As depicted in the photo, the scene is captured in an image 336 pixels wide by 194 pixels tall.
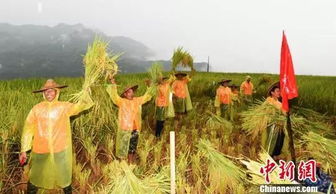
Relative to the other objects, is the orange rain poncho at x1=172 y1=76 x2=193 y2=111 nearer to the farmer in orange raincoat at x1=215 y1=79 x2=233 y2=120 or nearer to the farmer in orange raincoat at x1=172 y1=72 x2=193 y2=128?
the farmer in orange raincoat at x1=172 y1=72 x2=193 y2=128

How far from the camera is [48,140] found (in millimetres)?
4922

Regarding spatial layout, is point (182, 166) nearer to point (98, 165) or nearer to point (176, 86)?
point (98, 165)

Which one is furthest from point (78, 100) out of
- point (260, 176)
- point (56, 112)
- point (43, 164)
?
point (260, 176)

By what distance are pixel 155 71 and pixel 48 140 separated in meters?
3.67

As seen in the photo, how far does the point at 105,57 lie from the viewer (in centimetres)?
585

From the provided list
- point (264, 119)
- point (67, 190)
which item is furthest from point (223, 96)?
point (67, 190)

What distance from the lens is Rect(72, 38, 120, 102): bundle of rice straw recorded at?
5.48 metres

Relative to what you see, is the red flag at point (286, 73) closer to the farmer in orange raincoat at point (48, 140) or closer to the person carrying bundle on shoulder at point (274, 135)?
the person carrying bundle on shoulder at point (274, 135)

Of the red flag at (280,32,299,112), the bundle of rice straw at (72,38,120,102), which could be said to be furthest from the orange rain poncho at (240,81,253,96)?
the red flag at (280,32,299,112)

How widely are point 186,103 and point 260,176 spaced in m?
7.19

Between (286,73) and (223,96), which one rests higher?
(286,73)

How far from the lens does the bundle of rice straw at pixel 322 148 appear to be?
4.71m

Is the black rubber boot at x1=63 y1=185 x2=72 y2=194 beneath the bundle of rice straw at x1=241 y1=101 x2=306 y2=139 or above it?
beneath

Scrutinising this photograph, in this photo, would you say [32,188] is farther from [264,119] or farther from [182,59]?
[182,59]
